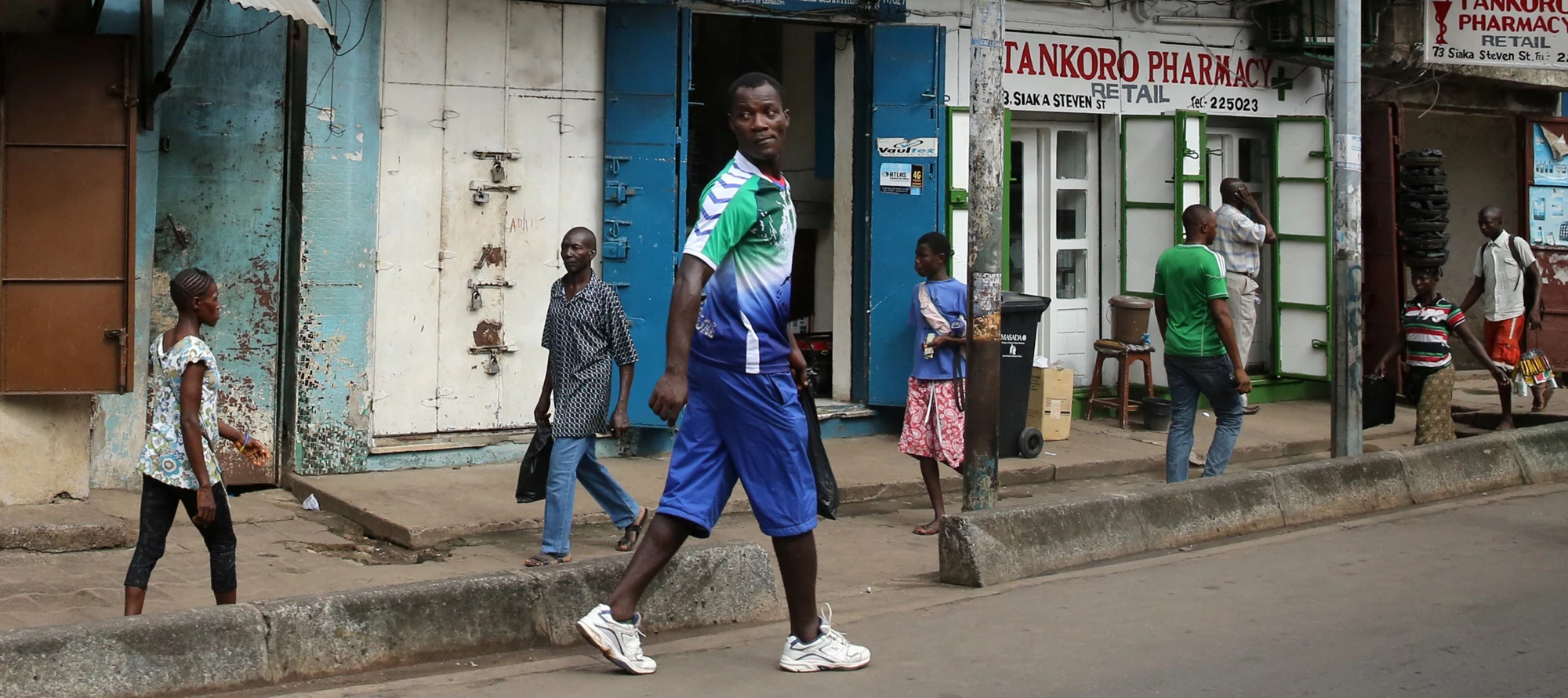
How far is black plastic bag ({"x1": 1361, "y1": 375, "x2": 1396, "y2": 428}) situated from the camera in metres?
10.7

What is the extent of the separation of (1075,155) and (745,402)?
832 centimetres

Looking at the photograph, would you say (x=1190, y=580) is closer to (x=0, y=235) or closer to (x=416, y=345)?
(x=416, y=345)

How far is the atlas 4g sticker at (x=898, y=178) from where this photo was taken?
11008mm

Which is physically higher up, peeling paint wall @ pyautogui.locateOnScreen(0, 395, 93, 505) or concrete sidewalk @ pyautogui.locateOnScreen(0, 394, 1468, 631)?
peeling paint wall @ pyautogui.locateOnScreen(0, 395, 93, 505)

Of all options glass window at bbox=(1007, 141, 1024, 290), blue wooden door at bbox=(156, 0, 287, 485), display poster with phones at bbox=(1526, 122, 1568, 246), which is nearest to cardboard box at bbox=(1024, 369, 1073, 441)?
glass window at bbox=(1007, 141, 1024, 290)

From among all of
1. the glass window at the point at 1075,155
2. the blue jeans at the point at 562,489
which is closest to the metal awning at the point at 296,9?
the blue jeans at the point at 562,489

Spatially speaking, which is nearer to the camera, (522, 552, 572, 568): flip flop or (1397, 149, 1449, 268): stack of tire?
(522, 552, 572, 568): flip flop

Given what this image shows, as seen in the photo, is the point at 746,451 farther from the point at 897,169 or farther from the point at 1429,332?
the point at 1429,332

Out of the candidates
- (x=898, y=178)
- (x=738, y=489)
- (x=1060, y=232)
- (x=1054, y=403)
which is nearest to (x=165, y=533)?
(x=738, y=489)

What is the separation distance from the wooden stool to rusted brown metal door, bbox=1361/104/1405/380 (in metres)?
2.62

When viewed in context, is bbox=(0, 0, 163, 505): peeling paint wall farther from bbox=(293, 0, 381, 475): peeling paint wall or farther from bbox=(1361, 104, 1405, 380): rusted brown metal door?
bbox=(1361, 104, 1405, 380): rusted brown metal door

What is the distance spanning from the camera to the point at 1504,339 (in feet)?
42.9

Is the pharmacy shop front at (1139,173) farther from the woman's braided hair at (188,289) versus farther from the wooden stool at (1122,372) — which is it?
the woman's braided hair at (188,289)

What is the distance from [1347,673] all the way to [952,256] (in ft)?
20.5
